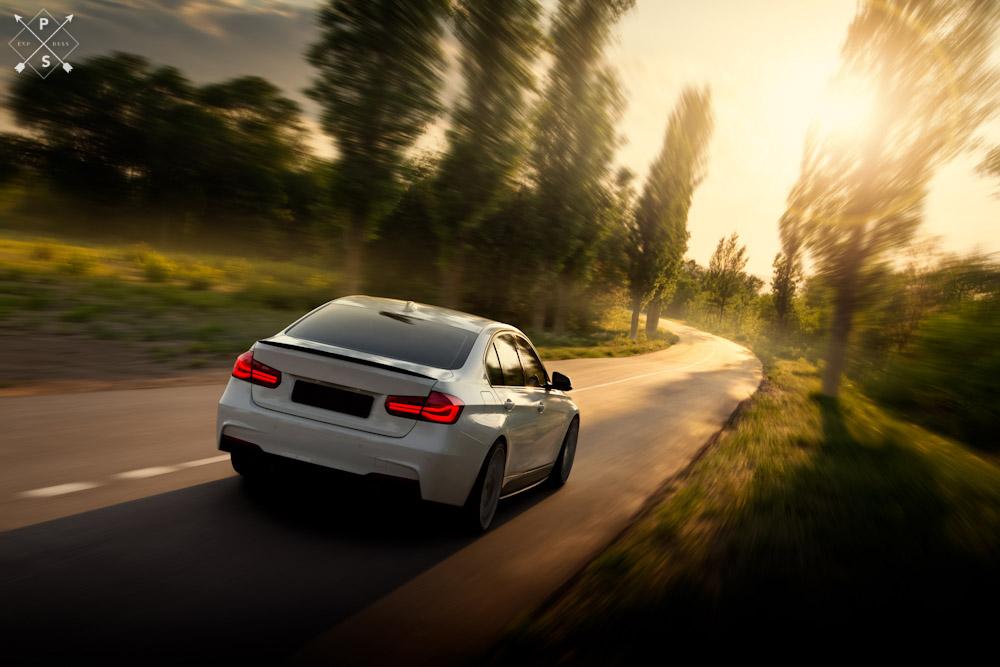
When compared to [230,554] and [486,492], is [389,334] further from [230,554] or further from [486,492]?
[230,554]

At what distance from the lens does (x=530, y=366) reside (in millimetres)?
7066

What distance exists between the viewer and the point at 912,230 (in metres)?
13.2

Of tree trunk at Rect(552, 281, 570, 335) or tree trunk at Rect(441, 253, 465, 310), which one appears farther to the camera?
tree trunk at Rect(552, 281, 570, 335)

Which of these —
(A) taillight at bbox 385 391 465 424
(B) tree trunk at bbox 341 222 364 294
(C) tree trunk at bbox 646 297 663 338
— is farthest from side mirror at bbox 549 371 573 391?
(C) tree trunk at bbox 646 297 663 338

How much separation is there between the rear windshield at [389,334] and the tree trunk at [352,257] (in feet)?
72.6

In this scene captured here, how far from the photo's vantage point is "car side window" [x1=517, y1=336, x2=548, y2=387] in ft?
22.6

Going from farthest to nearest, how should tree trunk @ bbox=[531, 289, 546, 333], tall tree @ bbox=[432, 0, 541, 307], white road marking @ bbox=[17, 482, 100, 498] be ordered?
1. tree trunk @ bbox=[531, 289, 546, 333]
2. tall tree @ bbox=[432, 0, 541, 307]
3. white road marking @ bbox=[17, 482, 100, 498]

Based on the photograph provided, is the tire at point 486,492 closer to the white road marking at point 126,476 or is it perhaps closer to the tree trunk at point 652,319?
the white road marking at point 126,476

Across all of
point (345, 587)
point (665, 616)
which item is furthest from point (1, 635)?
point (665, 616)

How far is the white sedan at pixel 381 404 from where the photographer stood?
494cm

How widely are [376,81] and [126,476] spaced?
68.1 feet

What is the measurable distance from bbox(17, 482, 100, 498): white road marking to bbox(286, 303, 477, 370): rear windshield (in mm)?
1742

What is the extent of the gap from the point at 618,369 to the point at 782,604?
22.0 m

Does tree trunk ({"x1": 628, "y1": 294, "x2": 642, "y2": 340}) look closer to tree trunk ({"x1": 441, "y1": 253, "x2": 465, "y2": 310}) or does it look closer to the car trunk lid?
tree trunk ({"x1": 441, "y1": 253, "x2": 465, "y2": 310})
